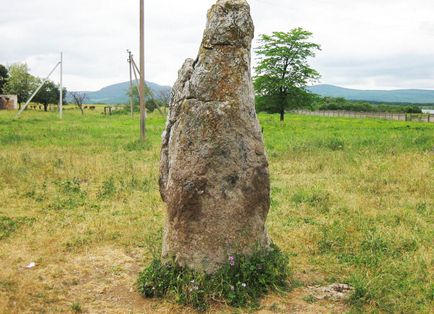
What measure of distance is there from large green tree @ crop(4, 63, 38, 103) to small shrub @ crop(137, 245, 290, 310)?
77.9m

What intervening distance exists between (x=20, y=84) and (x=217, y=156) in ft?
258

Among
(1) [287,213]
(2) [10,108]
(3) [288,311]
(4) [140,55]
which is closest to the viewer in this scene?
(3) [288,311]

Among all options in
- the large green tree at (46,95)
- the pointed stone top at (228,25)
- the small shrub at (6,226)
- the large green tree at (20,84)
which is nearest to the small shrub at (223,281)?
the pointed stone top at (228,25)

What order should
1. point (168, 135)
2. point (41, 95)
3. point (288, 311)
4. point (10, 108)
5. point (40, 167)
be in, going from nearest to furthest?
point (288, 311) < point (168, 135) < point (40, 167) < point (10, 108) < point (41, 95)

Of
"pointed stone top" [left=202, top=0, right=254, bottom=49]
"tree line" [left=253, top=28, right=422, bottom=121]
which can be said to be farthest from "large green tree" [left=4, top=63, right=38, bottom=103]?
"pointed stone top" [left=202, top=0, right=254, bottom=49]

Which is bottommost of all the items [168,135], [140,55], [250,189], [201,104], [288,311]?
[288,311]

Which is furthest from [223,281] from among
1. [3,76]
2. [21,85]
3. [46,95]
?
[3,76]

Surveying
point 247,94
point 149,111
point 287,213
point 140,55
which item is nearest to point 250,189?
point 247,94

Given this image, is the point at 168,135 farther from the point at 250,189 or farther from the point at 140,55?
the point at 140,55

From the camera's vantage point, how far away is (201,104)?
604cm

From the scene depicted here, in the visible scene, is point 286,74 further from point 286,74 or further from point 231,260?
point 231,260

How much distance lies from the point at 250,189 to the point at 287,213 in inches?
153

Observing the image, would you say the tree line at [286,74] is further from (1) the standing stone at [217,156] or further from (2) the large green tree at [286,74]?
(1) the standing stone at [217,156]

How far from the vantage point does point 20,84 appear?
254 feet
